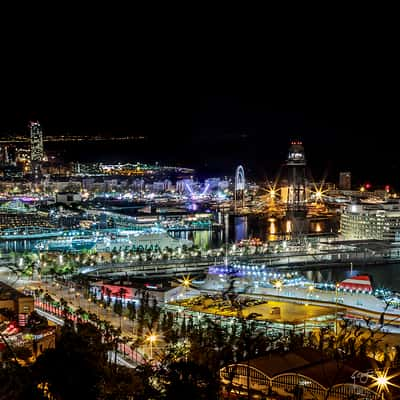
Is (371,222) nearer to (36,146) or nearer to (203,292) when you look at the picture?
(203,292)

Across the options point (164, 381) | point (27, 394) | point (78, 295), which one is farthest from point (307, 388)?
point (78, 295)

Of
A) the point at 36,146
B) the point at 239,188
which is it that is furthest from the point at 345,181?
the point at 36,146

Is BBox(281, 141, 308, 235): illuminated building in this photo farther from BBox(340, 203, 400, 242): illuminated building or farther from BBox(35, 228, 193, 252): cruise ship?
BBox(35, 228, 193, 252): cruise ship

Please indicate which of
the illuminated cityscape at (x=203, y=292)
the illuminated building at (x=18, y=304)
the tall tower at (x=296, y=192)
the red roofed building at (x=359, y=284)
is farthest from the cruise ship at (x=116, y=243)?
the illuminated building at (x=18, y=304)

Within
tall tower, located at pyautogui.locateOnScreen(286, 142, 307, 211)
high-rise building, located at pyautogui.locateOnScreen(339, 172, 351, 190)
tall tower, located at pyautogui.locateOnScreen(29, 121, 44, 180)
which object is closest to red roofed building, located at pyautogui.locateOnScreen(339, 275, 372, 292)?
tall tower, located at pyautogui.locateOnScreen(286, 142, 307, 211)

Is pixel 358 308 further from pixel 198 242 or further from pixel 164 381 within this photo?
pixel 198 242

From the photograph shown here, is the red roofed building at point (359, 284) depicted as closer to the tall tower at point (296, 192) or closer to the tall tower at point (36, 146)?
the tall tower at point (296, 192)
